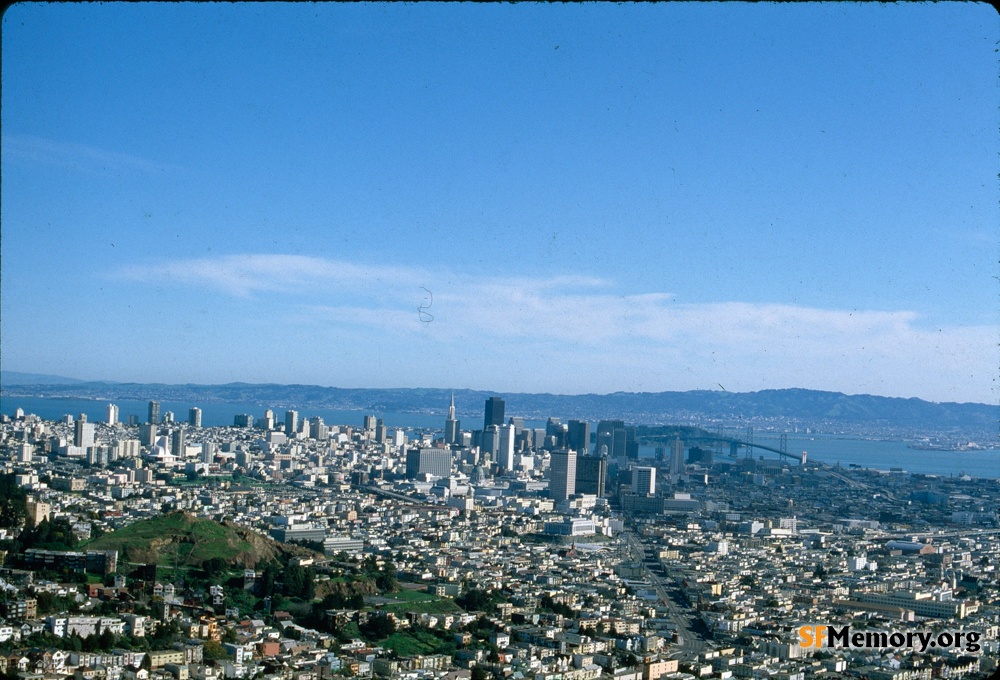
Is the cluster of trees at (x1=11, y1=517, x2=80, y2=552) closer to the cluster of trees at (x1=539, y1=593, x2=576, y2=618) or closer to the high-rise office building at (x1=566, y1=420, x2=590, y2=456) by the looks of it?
the cluster of trees at (x1=539, y1=593, x2=576, y2=618)

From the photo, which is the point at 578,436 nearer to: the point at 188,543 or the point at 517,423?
the point at 517,423

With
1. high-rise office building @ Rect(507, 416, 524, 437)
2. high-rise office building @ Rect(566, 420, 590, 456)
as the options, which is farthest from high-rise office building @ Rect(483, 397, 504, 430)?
high-rise office building @ Rect(566, 420, 590, 456)

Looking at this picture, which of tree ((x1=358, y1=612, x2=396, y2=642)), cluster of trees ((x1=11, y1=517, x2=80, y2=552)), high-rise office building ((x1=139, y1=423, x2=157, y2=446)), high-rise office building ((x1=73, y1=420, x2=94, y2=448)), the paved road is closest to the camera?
the paved road

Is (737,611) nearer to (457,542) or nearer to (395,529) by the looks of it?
(457,542)

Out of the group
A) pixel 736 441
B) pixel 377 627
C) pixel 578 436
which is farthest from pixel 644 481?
pixel 377 627

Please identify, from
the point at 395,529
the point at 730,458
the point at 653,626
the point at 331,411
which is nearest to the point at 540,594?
the point at 653,626

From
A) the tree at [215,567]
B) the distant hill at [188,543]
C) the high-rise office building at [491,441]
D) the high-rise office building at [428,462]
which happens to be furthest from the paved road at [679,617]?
the high-rise office building at [491,441]
